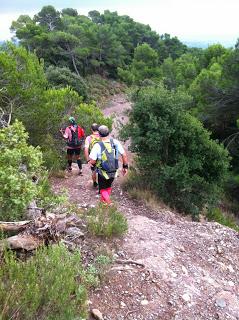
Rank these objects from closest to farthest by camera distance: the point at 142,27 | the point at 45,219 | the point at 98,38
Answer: the point at 45,219, the point at 98,38, the point at 142,27

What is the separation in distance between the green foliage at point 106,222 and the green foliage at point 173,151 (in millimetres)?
3829

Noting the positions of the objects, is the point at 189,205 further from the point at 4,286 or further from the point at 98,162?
the point at 4,286

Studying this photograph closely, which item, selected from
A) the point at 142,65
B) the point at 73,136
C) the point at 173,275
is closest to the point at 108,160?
the point at 173,275

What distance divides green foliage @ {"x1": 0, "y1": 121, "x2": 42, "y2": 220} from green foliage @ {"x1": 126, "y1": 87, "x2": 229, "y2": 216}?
502 cm

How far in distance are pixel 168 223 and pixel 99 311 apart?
12.4 ft

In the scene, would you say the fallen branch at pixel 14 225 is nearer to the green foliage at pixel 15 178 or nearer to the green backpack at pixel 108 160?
the green foliage at pixel 15 178

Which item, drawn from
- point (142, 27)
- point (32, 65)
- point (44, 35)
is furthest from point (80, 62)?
point (32, 65)

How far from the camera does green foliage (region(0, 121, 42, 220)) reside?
4473 millimetres

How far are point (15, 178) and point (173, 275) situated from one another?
7.91 ft

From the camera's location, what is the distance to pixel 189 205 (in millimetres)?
Result: 10008

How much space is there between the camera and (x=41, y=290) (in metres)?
3.37

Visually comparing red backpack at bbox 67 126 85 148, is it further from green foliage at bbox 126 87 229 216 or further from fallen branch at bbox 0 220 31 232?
fallen branch at bbox 0 220 31 232

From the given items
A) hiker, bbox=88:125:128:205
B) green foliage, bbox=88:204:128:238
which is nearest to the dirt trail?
green foliage, bbox=88:204:128:238

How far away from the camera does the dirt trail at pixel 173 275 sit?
447 centimetres
